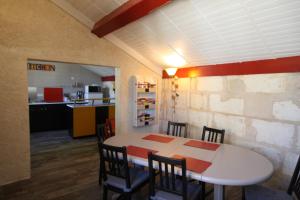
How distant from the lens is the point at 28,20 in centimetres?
276

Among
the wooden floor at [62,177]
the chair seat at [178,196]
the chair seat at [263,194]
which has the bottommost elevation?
the wooden floor at [62,177]

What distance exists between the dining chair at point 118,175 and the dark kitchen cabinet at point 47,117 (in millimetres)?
4246

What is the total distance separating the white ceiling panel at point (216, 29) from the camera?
1.96 m

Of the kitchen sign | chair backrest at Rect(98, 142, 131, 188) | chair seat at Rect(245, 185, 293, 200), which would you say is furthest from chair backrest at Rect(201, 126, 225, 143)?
the kitchen sign

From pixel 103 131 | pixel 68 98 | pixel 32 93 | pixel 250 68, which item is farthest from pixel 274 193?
pixel 32 93

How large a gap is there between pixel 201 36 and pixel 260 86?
1149mm

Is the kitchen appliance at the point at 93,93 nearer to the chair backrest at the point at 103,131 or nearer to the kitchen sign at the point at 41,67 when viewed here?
the kitchen sign at the point at 41,67

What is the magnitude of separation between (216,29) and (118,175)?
216cm

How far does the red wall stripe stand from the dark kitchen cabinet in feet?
14.1

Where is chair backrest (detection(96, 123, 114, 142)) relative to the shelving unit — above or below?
below

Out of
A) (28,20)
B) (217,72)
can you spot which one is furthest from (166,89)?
(28,20)

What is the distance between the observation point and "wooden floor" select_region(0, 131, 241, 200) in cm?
246

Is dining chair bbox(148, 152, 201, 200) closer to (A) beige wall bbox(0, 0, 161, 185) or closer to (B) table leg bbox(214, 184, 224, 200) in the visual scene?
(B) table leg bbox(214, 184, 224, 200)

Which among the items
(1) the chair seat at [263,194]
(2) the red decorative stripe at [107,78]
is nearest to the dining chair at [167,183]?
(1) the chair seat at [263,194]
